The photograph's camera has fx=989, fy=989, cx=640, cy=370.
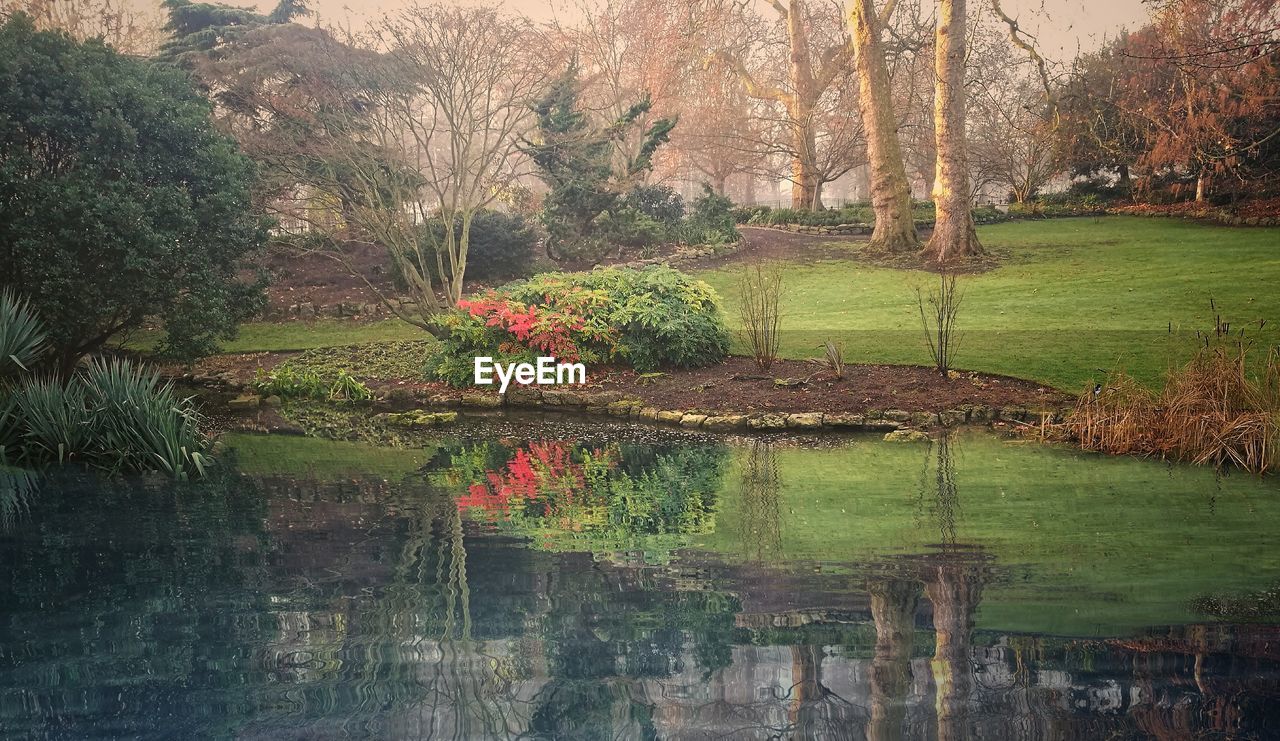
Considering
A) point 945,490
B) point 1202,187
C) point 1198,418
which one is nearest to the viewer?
point 945,490

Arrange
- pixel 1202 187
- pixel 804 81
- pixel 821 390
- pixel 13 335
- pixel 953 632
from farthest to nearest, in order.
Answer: pixel 804 81 → pixel 1202 187 → pixel 821 390 → pixel 13 335 → pixel 953 632

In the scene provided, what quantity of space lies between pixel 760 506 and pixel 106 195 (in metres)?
5.69

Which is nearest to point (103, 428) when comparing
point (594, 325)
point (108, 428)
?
point (108, 428)

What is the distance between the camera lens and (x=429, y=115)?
9961 mm

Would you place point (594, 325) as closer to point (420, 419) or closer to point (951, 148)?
point (420, 419)

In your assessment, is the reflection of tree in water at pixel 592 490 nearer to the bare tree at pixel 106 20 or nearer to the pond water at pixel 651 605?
the pond water at pixel 651 605

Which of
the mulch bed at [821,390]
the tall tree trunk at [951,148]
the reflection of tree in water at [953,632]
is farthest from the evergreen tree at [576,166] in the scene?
the reflection of tree in water at [953,632]

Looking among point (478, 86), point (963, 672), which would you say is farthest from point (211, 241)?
point (963, 672)

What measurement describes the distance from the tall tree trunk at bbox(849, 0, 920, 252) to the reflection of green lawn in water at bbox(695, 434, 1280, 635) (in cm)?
632

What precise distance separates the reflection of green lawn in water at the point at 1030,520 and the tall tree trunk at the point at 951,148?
218 inches

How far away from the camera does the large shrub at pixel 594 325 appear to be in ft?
24.9

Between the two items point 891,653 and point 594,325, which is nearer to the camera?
point 891,653

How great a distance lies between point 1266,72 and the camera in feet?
29.5

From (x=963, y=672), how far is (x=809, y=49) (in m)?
13.1
